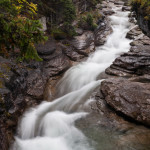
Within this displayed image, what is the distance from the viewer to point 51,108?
8.47 metres

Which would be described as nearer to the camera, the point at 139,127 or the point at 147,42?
the point at 139,127

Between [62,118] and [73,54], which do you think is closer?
[62,118]

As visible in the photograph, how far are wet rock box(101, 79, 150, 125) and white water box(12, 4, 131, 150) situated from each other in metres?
1.59

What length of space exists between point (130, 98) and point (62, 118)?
359 centimetres

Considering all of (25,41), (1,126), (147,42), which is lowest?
(1,126)

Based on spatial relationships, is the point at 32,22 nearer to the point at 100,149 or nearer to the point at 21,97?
the point at 100,149

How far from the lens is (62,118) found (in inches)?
283

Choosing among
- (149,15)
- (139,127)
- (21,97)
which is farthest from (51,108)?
(149,15)

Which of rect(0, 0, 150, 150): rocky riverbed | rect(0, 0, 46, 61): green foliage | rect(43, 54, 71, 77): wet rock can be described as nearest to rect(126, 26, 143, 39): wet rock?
rect(0, 0, 150, 150): rocky riverbed

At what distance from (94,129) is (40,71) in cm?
646

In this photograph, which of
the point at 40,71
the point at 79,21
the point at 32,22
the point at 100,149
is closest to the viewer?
the point at 32,22

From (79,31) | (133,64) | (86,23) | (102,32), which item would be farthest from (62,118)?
(102,32)

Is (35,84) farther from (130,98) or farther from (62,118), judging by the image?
(130,98)

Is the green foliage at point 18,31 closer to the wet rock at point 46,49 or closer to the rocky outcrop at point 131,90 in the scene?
the rocky outcrop at point 131,90
